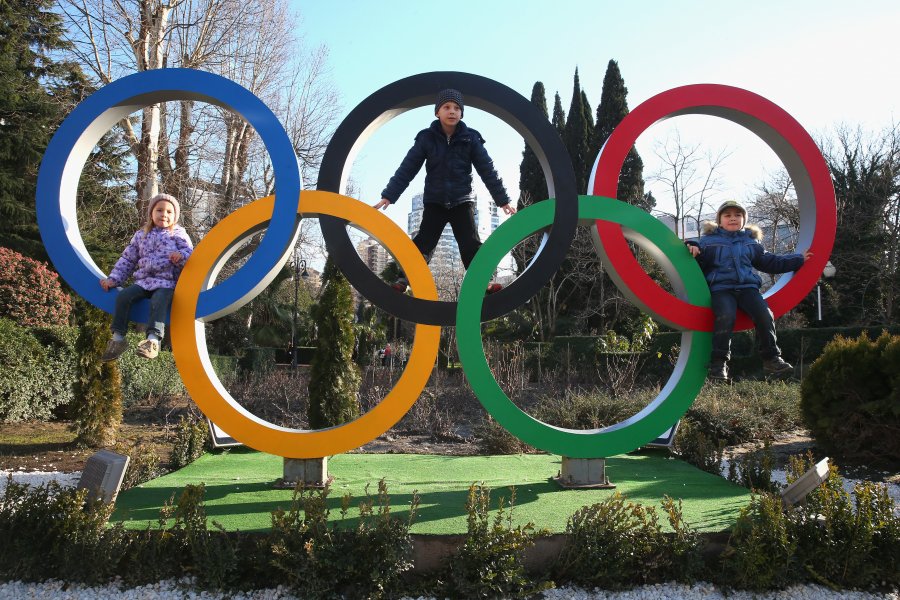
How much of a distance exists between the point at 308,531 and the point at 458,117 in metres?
3.94

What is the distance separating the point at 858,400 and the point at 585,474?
470cm

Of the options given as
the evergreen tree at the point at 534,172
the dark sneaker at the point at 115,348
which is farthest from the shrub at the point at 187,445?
the evergreen tree at the point at 534,172

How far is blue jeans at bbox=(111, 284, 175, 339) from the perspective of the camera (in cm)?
550

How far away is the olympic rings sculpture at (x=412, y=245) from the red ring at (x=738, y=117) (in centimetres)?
1

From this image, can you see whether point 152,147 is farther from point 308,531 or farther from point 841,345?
point 841,345

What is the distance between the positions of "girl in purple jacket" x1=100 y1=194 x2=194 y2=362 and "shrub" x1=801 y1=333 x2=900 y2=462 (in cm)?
A: 856

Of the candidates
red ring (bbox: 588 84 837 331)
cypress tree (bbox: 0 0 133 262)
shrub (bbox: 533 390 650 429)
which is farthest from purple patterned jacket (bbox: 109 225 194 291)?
cypress tree (bbox: 0 0 133 262)

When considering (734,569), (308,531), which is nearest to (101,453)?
(308,531)

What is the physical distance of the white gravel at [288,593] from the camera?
4.25 m

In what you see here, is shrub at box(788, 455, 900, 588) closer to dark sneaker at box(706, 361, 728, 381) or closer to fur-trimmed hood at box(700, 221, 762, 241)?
dark sneaker at box(706, 361, 728, 381)

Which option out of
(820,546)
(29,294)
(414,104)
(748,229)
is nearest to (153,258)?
(414,104)

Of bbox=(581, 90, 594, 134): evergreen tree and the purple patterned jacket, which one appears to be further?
bbox=(581, 90, 594, 134): evergreen tree

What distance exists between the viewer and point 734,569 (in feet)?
15.1

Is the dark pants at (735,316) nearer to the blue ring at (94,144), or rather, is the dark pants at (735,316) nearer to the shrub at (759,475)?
the shrub at (759,475)
